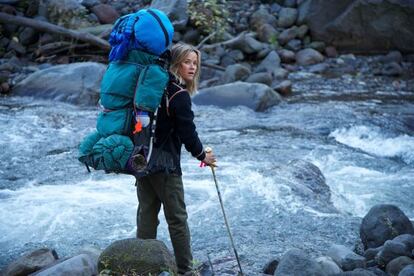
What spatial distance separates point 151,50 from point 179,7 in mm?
12100

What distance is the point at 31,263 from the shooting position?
4453 mm

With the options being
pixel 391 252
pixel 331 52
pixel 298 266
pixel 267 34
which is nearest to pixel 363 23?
pixel 331 52

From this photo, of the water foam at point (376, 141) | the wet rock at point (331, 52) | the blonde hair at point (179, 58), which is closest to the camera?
the blonde hair at point (179, 58)

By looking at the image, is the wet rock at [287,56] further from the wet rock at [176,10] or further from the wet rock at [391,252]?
the wet rock at [391,252]

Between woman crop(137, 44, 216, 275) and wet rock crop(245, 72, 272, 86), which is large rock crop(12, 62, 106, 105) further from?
woman crop(137, 44, 216, 275)

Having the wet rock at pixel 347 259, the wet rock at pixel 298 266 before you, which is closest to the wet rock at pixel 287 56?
the wet rock at pixel 347 259

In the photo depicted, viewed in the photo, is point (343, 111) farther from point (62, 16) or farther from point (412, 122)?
point (62, 16)

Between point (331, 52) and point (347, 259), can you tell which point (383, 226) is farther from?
point (331, 52)

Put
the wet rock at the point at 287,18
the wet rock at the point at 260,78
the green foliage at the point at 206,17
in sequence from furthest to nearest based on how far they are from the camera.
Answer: the wet rock at the point at 287,18 → the green foliage at the point at 206,17 → the wet rock at the point at 260,78

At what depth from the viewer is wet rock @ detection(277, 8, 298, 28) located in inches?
664

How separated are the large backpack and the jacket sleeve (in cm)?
16

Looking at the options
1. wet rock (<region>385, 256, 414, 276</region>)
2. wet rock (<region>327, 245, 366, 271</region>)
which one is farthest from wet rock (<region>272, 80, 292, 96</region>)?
wet rock (<region>385, 256, 414, 276</region>)

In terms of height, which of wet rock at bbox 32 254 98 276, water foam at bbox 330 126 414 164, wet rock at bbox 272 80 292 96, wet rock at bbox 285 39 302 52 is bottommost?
water foam at bbox 330 126 414 164

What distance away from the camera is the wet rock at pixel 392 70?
14414 mm
